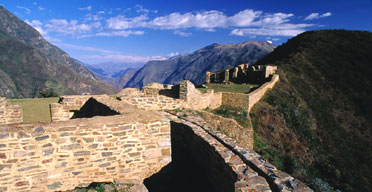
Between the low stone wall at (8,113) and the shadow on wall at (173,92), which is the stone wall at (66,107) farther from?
the shadow on wall at (173,92)

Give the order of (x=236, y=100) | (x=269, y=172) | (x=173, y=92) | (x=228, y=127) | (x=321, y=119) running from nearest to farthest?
(x=269, y=172) → (x=228, y=127) → (x=173, y=92) → (x=236, y=100) → (x=321, y=119)

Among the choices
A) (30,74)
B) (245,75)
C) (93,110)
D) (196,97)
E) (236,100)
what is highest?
(30,74)

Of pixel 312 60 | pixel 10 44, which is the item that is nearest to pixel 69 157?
pixel 312 60

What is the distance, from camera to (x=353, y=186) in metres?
14.2

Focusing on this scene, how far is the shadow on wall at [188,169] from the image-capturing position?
5.82 metres

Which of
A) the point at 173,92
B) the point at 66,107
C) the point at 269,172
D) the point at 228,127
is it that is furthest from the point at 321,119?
the point at 66,107

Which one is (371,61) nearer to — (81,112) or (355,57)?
(355,57)

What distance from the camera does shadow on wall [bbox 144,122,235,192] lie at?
582cm

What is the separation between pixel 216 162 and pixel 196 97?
29.4ft

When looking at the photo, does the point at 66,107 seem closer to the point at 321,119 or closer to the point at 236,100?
the point at 236,100

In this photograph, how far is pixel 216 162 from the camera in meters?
5.64

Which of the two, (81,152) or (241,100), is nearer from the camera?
(81,152)

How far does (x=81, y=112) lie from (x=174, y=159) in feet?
19.6

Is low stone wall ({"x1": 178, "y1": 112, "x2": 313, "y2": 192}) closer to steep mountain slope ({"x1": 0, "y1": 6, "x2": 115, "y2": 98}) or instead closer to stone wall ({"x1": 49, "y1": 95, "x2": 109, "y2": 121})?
stone wall ({"x1": 49, "y1": 95, "x2": 109, "y2": 121})
